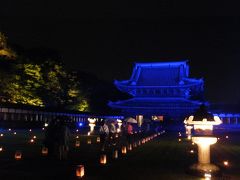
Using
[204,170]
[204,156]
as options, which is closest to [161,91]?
[204,156]

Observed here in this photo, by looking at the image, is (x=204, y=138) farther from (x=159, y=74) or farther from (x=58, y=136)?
(x=159, y=74)

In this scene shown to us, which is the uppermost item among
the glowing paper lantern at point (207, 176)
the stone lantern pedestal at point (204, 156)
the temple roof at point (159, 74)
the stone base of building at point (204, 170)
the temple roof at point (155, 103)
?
the temple roof at point (159, 74)

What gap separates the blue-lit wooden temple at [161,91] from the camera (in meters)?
67.7

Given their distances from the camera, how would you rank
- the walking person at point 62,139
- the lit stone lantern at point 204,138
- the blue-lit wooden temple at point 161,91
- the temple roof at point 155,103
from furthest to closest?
the blue-lit wooden temple at point 161,91 → the temple roof at point 155,103 → the walking person at point 62,139 → the lit stone lantern at point 204,138

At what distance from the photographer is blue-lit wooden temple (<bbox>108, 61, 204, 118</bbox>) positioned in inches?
2665

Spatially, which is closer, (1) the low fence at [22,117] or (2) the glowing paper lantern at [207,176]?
(2) the glowing paper lantern at [207,176]

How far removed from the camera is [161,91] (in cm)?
7450

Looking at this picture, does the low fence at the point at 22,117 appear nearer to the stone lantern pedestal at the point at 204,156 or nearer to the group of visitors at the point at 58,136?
the group of visitors at the point at 58,136

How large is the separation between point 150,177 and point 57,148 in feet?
17.4

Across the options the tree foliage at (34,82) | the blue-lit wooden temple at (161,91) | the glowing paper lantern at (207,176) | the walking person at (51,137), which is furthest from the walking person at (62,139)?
the blue-lit wooden temple at (161,91)

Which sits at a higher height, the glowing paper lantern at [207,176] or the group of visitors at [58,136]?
the group of visitors at [58,136]

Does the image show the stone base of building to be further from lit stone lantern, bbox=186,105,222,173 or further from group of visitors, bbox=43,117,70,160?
group of visitors, bbox=43,117,70,160

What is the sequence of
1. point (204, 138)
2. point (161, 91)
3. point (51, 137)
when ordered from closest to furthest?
point (204, 138), point (51, 137), point (161, 91)

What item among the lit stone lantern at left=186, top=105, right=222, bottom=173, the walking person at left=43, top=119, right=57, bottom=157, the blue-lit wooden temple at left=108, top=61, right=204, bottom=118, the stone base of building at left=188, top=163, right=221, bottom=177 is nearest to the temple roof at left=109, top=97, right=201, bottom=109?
the blue-lit wooden temple at left=108, top=61, right=204, bottom=118
